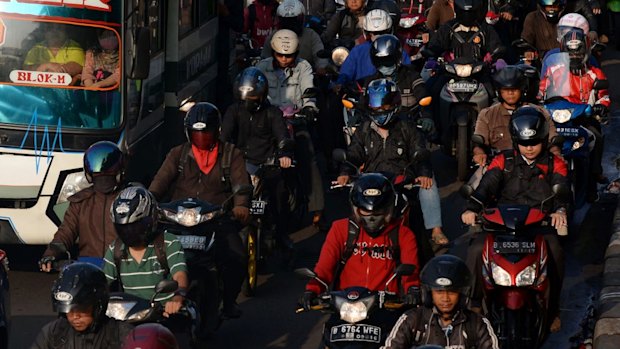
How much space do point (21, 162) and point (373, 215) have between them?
4302mm

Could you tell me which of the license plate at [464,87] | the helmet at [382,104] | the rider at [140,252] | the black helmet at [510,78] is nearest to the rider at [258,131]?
the helmet at [382,104]

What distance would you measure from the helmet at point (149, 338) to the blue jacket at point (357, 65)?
9.89 metres

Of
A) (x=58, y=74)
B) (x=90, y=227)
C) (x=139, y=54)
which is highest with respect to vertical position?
(x=139, y=54)

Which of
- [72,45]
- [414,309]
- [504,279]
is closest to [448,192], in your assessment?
[72,45]

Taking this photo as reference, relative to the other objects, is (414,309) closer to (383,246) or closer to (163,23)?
(383,246)

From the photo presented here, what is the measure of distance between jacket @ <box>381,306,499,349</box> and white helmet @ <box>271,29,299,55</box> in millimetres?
7683

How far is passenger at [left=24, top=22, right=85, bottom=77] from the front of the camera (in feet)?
48.1

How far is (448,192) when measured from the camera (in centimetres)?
1886

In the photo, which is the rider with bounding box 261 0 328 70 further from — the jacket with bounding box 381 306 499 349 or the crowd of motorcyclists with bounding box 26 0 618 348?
the jacket with bounding box 381 306 499 349

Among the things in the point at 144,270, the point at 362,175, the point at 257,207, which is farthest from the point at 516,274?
the point at 257,207

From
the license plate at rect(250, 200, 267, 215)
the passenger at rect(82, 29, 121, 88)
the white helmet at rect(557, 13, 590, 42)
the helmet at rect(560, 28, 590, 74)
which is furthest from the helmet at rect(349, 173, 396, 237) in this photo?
the white helmet at rect(557, 13, 590, 42)

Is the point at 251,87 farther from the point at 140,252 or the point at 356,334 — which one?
the point at 356,334

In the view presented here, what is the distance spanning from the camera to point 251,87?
15.7 meters

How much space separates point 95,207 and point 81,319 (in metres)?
3.21
